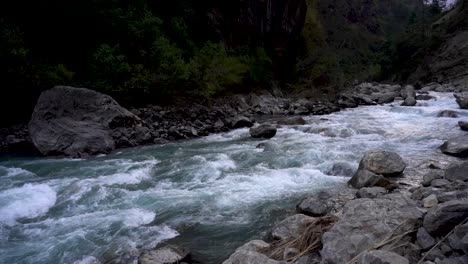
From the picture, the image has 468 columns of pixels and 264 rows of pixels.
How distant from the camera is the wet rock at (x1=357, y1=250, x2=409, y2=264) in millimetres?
2943

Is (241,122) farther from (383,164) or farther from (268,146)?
(383,164)

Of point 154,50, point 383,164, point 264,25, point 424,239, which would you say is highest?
point 264,25

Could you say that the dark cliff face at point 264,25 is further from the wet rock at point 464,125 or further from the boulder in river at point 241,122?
the wet rock at point 464,125

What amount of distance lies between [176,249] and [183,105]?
1244cm

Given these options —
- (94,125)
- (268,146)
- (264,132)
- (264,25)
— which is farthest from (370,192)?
(264,25)

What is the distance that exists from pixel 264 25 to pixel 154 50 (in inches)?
503

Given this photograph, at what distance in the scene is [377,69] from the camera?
1748 inches

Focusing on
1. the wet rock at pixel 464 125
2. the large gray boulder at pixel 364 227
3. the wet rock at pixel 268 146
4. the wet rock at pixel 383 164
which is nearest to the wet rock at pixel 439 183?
the wet rock at pixel 383 164

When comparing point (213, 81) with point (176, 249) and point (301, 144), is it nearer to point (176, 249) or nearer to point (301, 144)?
point (301, 144)

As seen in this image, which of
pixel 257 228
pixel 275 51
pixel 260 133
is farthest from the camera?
pixel 275 51

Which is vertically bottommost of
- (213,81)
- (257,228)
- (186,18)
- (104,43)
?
(257,228)

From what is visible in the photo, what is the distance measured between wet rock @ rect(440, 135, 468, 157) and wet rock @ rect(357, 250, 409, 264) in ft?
22.6

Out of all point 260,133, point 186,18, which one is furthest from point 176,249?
point 186,18

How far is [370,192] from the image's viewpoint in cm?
635
